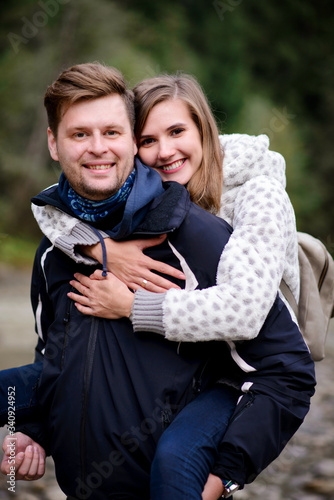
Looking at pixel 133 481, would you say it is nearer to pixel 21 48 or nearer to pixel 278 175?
pixel 278 175

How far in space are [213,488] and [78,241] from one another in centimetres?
114

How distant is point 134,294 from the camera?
2.48 meters

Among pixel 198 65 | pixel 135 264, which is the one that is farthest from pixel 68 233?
pixel 198 65

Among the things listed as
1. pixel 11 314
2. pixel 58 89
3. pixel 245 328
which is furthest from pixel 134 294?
pixel 11 314

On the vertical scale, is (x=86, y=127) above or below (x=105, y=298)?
above

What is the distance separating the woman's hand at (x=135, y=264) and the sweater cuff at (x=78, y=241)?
34 millimetres

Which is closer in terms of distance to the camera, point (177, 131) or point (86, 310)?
point (86, 310)

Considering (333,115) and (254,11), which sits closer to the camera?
(333,115)

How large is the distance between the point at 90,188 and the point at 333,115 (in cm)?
2358

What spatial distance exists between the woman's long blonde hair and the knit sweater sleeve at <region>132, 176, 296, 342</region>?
42cm

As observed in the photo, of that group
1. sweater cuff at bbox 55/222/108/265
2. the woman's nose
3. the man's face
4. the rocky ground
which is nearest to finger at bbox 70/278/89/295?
sweater cuff at bbox 55/222/108/265

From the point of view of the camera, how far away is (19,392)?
104 inches

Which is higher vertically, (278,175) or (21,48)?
(21,48)

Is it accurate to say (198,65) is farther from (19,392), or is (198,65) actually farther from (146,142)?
(19,392)
